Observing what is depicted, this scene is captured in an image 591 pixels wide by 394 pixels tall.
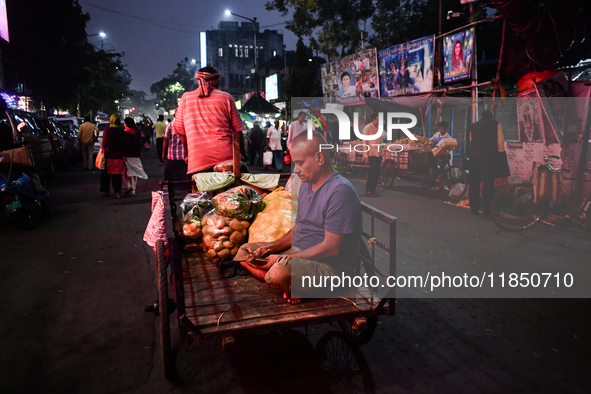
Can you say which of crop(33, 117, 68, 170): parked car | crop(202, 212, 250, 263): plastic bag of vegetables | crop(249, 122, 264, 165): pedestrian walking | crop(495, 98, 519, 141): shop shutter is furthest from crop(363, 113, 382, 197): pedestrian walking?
crop(33, 117, 68, 170): parked car

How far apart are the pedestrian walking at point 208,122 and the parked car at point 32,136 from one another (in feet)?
20.9

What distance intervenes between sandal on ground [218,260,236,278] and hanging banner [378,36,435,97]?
39.9 feet

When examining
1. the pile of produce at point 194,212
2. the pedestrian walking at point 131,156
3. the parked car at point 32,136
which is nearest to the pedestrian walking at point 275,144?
the pedestrian walking at point 131,156

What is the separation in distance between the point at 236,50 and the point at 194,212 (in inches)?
3188

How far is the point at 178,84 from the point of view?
84.8 meters

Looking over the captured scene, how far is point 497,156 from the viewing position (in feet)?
28.0

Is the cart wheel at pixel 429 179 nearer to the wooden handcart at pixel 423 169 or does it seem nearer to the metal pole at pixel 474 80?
the wooden handcart at pixel 423 169

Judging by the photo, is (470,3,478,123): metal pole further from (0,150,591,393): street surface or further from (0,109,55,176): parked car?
(0,109,55,176): parked car

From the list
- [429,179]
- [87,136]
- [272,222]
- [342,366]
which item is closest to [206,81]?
[272,222]

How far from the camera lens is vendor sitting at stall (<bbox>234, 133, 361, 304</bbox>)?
8.89ft

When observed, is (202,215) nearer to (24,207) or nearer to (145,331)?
(145,331)

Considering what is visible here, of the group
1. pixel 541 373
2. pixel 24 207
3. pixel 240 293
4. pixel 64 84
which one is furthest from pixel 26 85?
pixel 541 373

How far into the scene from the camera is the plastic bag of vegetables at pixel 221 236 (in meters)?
3.40

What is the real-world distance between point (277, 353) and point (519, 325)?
91.4 inches
